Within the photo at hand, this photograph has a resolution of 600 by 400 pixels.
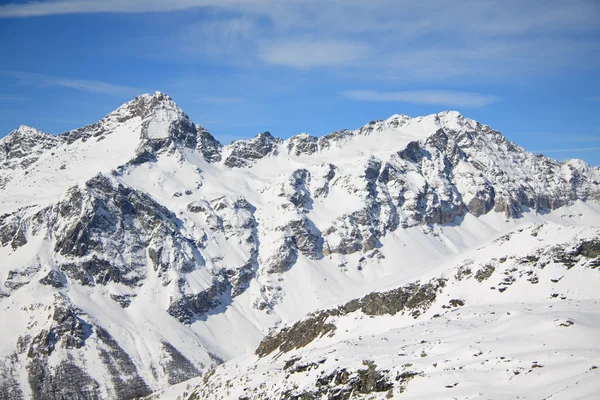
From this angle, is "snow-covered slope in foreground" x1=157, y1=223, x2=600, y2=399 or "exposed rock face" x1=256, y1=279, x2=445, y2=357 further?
"exposed rock face" x1=256, y1=279, x2=445, y2=357

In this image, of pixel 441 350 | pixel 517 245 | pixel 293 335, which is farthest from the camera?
pixel 293 335

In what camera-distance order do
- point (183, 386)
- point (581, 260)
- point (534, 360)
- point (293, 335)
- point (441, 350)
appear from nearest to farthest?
1. point (534, 360)
2. point (441, 350)
3. point (581, 260)
4. point (293, 335)
5. point (183, 386)

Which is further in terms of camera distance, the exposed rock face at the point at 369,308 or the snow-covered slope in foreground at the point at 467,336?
the exposed rock face at the point at 369,308

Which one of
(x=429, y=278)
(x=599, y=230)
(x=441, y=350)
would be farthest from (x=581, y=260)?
(x=441, y=350)

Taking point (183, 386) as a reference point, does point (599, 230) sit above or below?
above

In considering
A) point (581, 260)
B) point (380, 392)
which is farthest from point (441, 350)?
point (581, 260)

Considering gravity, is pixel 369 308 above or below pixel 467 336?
above

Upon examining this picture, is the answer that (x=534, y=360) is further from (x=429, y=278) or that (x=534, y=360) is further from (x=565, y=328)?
(x=429, y=278)

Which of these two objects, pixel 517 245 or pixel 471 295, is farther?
pixel 517 245

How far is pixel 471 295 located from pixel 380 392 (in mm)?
43225

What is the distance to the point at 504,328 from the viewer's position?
223 ft

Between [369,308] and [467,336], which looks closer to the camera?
[467,336]

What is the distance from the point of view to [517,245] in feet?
345

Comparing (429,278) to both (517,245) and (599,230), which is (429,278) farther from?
(599,230)
